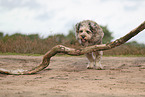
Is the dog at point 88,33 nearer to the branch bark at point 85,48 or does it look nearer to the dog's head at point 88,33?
the dog's head at point 88,33

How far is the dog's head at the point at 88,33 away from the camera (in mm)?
5789

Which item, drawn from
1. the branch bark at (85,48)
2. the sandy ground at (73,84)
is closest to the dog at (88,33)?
the branch bark at (85,48)

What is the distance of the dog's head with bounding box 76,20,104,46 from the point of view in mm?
5789

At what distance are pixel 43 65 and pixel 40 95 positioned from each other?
311 cm

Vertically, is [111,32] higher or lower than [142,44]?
higher

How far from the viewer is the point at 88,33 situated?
5.95m

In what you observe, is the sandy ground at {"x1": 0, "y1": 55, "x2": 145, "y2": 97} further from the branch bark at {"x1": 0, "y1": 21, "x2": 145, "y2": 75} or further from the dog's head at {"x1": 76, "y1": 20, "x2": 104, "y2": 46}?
the dog's head at {"x1": 76, "y1": 20, "x2": 104, "y2": 46}

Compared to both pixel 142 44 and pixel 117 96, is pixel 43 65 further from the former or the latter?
pixel 142 44

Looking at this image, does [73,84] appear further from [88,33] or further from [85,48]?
[88,33]

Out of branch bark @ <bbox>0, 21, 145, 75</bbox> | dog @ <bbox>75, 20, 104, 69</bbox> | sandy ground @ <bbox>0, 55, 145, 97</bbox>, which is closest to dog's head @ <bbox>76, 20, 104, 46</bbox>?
dog @ <bbox>75, 20, 104, 69</bbox>

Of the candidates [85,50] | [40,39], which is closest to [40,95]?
[85,50]

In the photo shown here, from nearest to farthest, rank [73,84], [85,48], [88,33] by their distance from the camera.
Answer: [73,84]
[85,48]
[88,33]

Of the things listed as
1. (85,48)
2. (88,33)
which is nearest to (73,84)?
(85,48)

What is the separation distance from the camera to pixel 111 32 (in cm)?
2677
